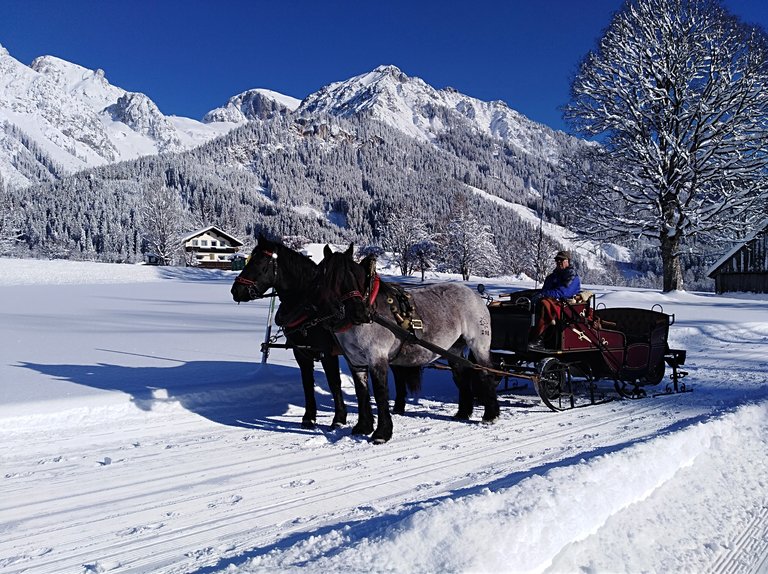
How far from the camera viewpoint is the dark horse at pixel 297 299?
578 cm

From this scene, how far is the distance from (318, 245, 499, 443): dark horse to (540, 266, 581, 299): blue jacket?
1.38 meters

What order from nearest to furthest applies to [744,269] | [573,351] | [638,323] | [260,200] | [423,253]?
[573,351], [638,323], [744,269], [423,253], [260,200]

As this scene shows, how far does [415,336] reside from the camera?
5641 mm

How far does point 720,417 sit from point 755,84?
17389mm

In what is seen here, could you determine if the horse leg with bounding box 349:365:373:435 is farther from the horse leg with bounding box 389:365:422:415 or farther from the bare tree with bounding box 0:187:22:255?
A: the bare tree with bounding box 0:187:22:255

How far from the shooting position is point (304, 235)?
124875 millimetres

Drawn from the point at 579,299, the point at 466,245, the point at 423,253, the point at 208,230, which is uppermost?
the point at 208,230

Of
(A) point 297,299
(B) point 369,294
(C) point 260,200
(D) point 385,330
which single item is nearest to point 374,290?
(B) point 369,294

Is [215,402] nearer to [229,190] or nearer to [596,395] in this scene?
[596,395]

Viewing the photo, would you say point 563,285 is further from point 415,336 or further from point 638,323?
point 415,336

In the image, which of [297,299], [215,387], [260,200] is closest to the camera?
[297,299]

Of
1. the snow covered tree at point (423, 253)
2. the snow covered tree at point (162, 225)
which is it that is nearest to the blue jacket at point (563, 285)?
the snow covered tree at point (423, 253)

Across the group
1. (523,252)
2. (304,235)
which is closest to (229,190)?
(304,235)

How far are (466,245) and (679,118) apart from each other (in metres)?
36.6
